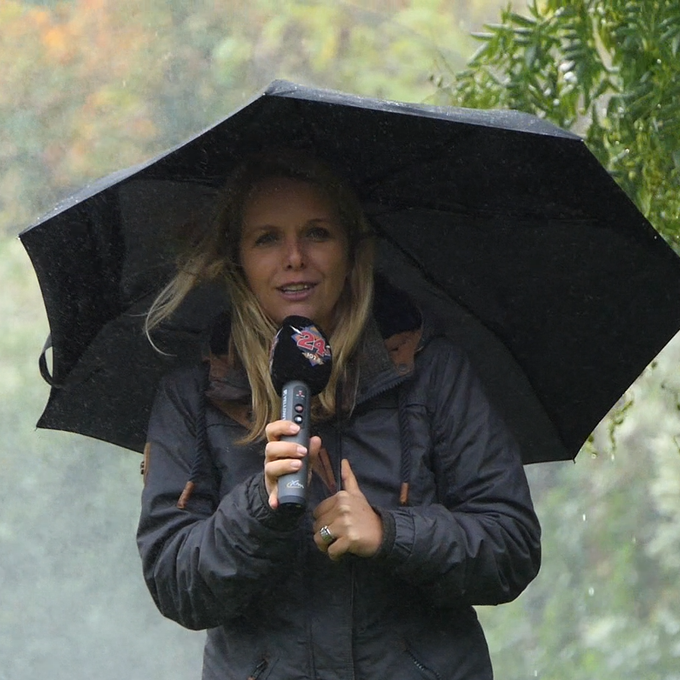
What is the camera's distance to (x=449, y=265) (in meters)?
3.07

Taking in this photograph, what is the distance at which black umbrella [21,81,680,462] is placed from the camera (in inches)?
111

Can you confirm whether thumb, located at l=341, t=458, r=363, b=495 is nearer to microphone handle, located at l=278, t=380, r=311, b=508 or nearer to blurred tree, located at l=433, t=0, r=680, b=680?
microphone handle, located at l=278, t=380, r=311, b=508

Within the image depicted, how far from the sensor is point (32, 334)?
676cm

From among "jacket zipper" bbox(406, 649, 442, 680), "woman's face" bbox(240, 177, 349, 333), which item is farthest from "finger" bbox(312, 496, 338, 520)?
"woman's face" bbox(240, 177, 349, 333)

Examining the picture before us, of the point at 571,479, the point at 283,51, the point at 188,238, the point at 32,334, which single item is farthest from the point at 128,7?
the point at 188,238

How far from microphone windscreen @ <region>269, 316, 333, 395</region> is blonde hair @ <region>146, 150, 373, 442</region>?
0.26m

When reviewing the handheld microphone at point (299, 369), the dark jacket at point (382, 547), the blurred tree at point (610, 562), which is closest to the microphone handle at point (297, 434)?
the handheld microphone at point (299, 369)

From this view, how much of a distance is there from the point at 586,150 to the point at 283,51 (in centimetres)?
447

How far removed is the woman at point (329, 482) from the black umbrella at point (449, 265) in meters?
0.10

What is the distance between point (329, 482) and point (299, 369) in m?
0.33

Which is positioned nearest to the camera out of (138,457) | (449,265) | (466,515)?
(466,515)

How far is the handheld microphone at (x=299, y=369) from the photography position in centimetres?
237

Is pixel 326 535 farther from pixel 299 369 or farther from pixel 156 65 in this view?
pixel 156 65

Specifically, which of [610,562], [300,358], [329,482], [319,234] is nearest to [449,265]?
[319,234]
